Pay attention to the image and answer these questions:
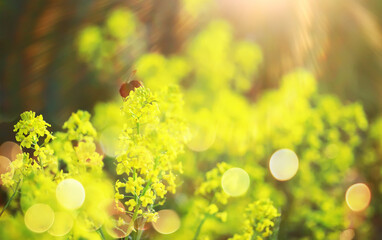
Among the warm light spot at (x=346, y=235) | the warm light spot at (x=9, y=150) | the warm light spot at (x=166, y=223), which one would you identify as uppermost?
the warm light spot at (x=9, y=150)

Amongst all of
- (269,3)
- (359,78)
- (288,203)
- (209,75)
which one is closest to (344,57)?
(359,78)

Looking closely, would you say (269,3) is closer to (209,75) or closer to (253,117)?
(209,75)

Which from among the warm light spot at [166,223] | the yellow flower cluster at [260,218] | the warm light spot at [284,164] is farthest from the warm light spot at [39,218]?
the warm light spot at [284,164]

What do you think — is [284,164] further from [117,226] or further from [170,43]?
[170,43]

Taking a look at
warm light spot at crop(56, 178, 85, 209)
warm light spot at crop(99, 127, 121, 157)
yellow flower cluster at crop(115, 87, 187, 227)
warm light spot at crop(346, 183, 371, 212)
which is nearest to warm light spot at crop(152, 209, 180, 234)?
warm light spot at crop(99, 127, 121, 157)

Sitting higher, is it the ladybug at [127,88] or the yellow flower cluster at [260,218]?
the ladybug at [127,88]

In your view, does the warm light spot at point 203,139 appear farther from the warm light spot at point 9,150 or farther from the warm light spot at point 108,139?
the warm light spot at point 9,150
